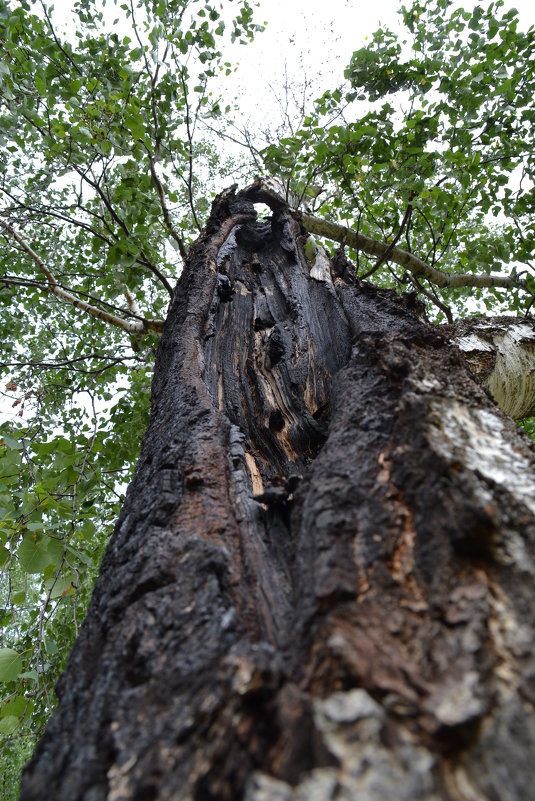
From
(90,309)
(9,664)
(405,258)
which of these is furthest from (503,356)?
(90,309)

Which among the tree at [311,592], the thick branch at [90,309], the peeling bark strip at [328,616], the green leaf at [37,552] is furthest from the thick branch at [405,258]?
the green leaf at [37,552]

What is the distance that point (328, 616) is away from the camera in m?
0.83

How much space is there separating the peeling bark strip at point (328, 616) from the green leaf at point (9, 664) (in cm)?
134

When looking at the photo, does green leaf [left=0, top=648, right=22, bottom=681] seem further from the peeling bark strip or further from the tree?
the peeling bark strip

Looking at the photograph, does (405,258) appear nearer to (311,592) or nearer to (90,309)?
(90,309)

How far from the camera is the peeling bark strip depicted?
63 cm

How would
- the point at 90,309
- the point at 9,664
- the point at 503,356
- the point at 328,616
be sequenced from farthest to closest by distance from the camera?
the point at 90,309
the point at 503,356
the point at 9,664
the point at 328,616

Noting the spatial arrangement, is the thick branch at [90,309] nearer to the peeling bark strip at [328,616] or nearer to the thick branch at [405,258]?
the thick branch at [405,258]

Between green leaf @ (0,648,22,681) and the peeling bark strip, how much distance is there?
1.34 metres

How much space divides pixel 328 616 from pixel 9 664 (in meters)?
2.09

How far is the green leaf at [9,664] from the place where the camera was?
2.17 meters

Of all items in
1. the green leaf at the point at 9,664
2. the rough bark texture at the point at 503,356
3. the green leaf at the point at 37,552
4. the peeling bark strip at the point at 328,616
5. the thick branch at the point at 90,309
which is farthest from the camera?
the thick branch at the point at 90,309

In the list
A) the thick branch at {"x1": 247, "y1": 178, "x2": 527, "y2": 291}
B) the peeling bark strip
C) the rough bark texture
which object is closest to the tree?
the peeling bark strip

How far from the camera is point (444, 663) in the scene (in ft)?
2.34
